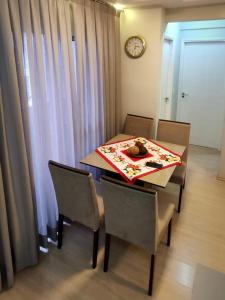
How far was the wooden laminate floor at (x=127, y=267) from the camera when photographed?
6.21 feet

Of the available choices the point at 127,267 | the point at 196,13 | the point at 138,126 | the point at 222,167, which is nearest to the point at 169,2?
the point at 196,13

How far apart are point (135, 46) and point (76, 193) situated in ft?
7.79

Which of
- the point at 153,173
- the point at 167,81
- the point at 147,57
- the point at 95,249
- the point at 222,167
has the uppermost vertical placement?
the point at 147,57

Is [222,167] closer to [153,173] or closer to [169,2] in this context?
[153,173]

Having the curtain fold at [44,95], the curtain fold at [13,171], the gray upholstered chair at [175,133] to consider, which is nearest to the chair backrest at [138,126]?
the gray upholstered chair at [175,133]

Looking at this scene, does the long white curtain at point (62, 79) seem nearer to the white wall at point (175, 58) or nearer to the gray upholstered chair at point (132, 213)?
the gray upholstered chair at point (132, 213)

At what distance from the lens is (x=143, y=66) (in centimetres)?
343

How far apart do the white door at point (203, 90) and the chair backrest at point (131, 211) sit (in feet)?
10.8

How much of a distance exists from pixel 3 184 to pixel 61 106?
95 centimetres

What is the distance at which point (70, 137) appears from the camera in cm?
257

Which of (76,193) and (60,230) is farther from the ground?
(76,193)

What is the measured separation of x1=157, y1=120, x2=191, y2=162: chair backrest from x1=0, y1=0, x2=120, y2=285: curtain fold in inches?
33.5

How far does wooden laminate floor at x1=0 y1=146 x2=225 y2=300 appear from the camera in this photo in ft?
6.21

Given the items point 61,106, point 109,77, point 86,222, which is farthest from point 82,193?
point 109,77
